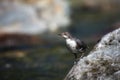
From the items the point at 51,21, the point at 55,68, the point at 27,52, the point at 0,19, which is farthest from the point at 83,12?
the point at 55,68

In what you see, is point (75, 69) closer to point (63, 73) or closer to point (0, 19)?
point (63, 73)

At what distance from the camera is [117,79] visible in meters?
9.48

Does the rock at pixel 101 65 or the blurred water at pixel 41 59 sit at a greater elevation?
the rock at pixel 101 65

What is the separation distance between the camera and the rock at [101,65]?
9797 millimetres

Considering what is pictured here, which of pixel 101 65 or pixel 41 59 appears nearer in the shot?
pixel 101 65

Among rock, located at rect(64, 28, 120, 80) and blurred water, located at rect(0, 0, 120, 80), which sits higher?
rock, located at rect(64, 28, 120, 80)

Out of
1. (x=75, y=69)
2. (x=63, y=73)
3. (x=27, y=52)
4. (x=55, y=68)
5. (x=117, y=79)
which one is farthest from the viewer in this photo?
(x=27, y=52)

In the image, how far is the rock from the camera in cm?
980

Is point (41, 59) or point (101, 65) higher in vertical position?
point (101, 65)

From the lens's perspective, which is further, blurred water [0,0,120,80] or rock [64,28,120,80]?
blurred water [0,0,120,80]

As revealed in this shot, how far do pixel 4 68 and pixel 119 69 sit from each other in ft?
36.1

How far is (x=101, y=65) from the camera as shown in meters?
10.0

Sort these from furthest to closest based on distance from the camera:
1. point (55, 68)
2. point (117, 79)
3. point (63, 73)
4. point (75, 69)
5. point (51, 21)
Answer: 1. point (51, 21)
2. point (55, 68)
3. point (63, 73)
4. point (75, 69)
5. point (117, 79)

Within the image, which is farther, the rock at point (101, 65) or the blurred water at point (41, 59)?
the blurred water at point (41, 59)
